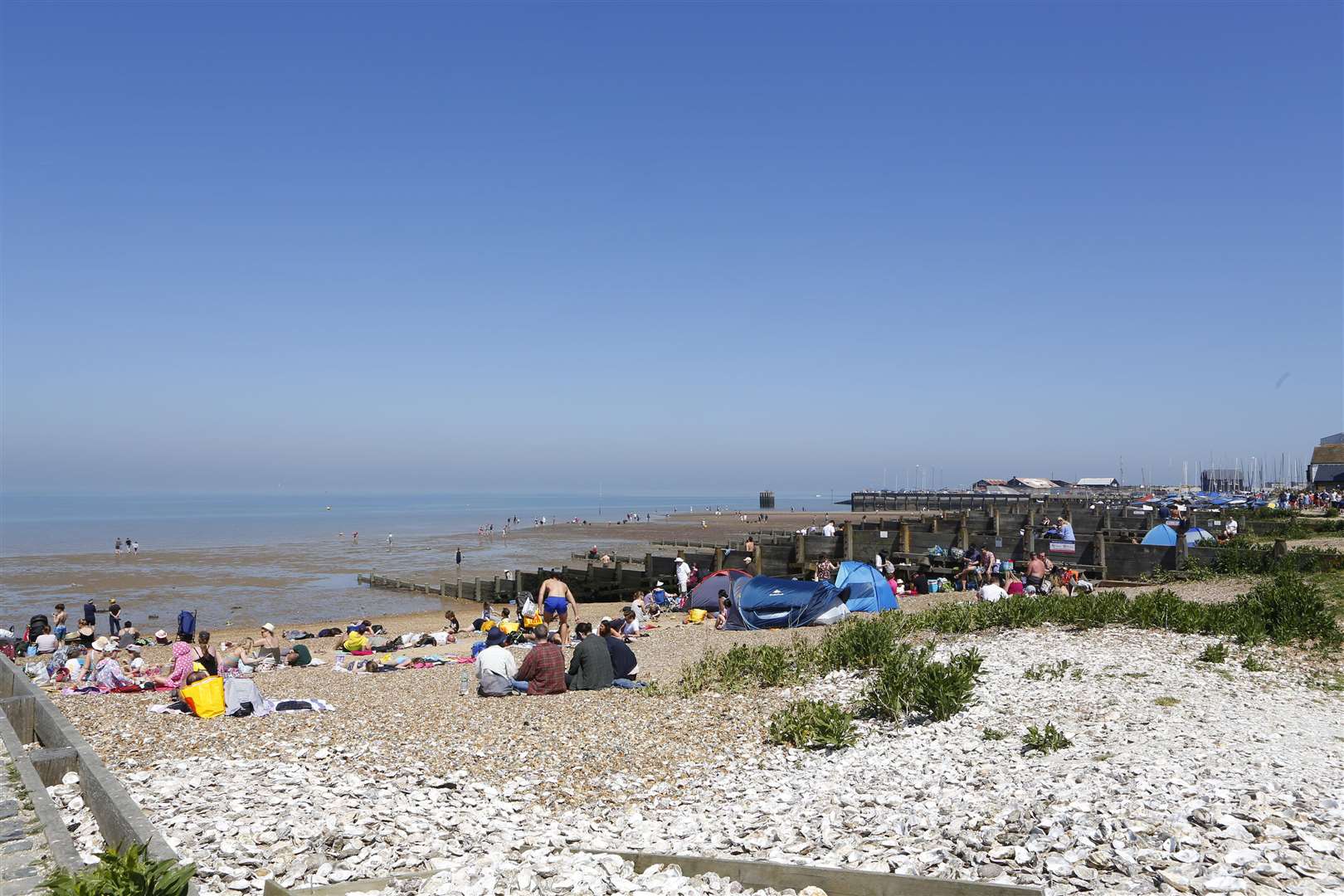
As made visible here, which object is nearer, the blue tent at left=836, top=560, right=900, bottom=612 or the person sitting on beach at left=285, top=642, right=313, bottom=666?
the person sitting on beach at left=285, top=642, right=313, bottom=666

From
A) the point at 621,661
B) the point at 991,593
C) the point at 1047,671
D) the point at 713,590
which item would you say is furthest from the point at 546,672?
the point at 713,590

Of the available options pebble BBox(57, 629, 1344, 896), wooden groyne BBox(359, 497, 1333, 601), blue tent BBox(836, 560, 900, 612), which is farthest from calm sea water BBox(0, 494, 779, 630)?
pebble BBox(57, 629, 1344, 896)

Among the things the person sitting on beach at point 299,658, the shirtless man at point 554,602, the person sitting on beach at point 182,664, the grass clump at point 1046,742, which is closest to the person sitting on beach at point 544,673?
the person sitting on beach at point 182,664

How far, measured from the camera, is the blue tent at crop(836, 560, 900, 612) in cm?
2098

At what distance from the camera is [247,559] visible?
162 feet

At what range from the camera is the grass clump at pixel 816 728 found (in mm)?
9016

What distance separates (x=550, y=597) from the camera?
760 inches

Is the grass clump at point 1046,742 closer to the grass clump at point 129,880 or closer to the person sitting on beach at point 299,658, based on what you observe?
the grass clump at point 129,880

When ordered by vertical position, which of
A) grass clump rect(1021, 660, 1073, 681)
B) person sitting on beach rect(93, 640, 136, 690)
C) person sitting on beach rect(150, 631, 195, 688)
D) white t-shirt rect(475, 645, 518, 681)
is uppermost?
grass clump rect(1021, 660, 1073, 681)

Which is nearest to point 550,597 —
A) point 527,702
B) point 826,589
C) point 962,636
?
point 826,589

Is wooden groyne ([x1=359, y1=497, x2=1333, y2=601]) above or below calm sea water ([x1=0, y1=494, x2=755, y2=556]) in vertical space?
above

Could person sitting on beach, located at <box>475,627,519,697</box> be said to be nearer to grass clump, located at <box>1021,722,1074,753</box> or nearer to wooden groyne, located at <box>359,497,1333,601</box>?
grass clump, located at <box>1021,722,1074,753</box>

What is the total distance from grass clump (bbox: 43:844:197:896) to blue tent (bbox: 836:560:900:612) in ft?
56.7

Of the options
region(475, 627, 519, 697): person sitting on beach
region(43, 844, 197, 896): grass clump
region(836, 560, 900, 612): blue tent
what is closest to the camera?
region(43, 844, 197, 896): grass clump
